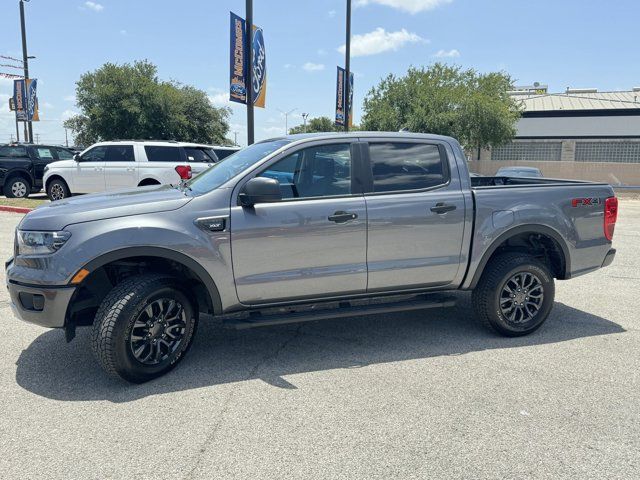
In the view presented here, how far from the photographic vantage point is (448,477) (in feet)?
9.00

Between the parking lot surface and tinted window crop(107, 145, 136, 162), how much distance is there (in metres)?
9.13

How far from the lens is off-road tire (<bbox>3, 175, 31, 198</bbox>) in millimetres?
15570

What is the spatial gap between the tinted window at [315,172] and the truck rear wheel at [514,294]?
1.62 meters

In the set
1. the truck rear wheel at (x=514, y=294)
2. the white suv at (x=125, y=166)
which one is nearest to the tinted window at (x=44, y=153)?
the white suv at (x=125, y=166)

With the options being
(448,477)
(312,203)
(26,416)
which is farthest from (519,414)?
(26,416)

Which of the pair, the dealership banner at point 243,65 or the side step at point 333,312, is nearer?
the side step at point 333,312

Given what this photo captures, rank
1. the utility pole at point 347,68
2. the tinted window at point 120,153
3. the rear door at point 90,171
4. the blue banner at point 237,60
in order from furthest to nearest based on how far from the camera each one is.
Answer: the utility pole at point 347,68 → the rear door at point 90,171 → the tinted window at point 120,153 → the blue banner at point 237,60

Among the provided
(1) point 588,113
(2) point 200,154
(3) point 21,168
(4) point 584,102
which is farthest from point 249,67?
(4) point 584,102

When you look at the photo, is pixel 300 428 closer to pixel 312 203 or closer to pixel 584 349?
pixel 312 203

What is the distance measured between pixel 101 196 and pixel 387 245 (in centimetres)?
241

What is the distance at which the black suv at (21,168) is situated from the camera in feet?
50.9

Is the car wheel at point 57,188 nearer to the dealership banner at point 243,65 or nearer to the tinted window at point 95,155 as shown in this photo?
the tinted window at point 95,155

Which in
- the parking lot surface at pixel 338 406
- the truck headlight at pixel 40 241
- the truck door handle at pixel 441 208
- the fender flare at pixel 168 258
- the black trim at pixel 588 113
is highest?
the black trim at pixel 588 113

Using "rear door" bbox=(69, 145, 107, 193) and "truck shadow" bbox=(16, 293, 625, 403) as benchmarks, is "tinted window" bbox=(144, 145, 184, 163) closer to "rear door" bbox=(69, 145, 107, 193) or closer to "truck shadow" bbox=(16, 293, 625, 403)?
"rear door" bbox=(69, 145, 107, 193)
